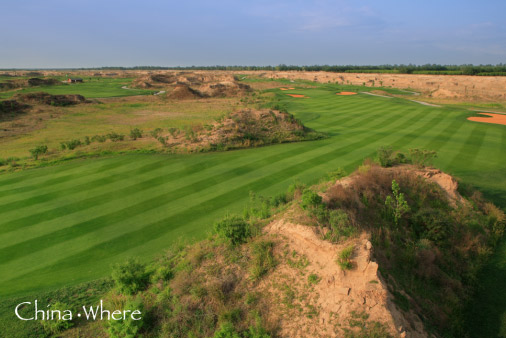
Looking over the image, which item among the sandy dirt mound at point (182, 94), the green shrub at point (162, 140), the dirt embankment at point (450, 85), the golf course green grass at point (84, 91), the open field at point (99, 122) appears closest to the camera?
the green shrub at point (162, 140)

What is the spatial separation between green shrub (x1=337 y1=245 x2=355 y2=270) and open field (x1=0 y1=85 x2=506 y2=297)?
6405 mm

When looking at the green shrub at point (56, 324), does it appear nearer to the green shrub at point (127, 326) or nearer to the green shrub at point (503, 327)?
the green shrub at point (127, 326)

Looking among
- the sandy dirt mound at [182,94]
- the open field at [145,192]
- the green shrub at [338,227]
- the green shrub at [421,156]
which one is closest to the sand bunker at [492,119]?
the open field at [145,192]

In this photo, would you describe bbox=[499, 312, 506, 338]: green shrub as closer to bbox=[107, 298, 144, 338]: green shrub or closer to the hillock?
the hillock

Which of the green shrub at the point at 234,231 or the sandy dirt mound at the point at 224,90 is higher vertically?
the sandy dirt mound at the point at 224,90

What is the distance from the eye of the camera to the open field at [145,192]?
10.4m

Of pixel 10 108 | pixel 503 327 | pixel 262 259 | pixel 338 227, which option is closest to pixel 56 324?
pixel 262 259

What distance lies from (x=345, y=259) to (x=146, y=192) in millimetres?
11924

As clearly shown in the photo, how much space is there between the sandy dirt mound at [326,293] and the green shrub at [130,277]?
12.3ft

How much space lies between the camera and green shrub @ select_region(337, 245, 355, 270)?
709 centimetres

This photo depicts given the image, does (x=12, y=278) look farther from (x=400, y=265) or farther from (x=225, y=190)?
(x=400, y=265)

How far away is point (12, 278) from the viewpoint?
30.3ft

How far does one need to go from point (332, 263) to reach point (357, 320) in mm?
1457

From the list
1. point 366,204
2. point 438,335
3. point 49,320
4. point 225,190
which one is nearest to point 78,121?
point 225,190
